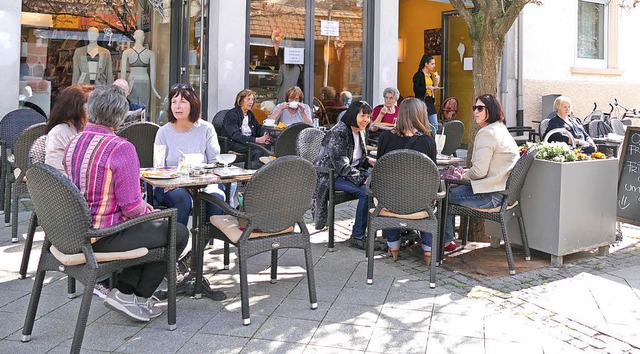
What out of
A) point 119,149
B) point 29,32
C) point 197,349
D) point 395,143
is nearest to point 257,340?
point 197,349

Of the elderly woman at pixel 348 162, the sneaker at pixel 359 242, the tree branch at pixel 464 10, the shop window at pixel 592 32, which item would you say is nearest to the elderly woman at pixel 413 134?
the elderly woman at pixel 348 162

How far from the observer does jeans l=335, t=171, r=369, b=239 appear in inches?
235

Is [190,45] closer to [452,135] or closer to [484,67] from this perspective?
[452,135]

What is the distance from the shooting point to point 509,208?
5.55 meters

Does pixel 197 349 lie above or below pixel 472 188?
below

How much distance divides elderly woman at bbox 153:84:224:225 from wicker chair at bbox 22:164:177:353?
4.68 feet

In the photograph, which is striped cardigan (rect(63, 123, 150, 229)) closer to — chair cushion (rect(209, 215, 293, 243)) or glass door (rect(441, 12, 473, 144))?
chair cushion (rect(209, 215, 293, 243))

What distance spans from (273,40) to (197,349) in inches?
279

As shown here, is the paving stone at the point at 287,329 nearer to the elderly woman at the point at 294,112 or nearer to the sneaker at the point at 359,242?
the sneaker at the point at 359,242

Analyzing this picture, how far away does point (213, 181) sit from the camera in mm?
4449

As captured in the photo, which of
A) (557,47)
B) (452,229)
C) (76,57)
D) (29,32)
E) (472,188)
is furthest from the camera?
(557,47)

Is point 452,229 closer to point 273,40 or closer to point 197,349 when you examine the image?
point 197,349

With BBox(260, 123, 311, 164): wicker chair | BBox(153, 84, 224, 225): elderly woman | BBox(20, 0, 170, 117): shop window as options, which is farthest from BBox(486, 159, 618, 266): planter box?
BBox(20, 0, 170, 117): shop window

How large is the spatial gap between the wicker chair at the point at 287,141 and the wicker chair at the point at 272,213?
8.27ft
